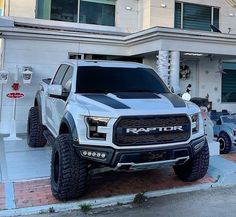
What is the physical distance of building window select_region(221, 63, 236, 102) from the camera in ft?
48.3

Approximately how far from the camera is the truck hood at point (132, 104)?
16.0 ft

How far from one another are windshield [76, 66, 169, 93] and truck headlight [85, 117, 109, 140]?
104 centimetres

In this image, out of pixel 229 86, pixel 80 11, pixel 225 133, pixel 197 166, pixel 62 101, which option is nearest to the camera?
pixel 197 166

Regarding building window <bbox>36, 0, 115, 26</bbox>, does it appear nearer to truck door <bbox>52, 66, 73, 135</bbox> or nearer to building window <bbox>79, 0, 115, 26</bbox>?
building window <bbox>79, 0, 115, 26</bbox>

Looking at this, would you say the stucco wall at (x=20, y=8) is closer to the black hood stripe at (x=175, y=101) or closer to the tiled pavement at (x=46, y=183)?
the tiled pavement at (x=46, y=183)

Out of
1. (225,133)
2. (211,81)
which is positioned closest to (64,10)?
(211,81)

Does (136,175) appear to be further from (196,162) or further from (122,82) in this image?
(122,82)

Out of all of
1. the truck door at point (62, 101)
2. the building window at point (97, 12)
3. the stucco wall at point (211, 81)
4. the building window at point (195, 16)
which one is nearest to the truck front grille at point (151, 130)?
the truck door at point (62, 101)

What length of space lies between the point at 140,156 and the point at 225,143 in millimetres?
4778

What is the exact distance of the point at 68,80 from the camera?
6.38 meters

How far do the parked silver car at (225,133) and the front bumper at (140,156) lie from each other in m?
4.06

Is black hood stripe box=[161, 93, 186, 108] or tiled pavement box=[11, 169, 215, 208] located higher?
black hood stripe box=[161, 93, 186, 108]

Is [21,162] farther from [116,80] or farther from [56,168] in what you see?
[116,80]

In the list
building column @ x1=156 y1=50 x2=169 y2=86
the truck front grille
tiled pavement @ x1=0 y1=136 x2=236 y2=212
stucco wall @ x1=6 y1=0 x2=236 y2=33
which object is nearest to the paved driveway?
tiled pavement @ x1=0 y1=136 x2=236 y2=212
